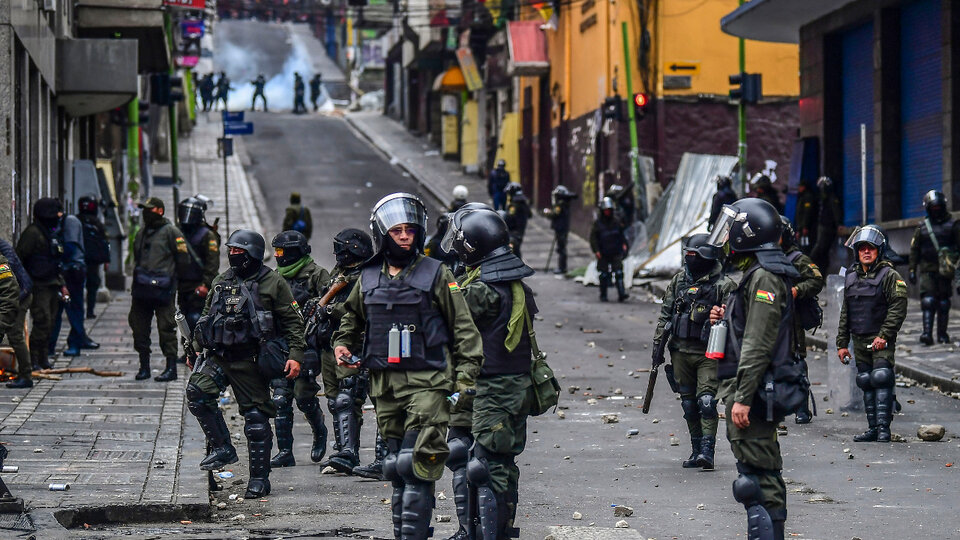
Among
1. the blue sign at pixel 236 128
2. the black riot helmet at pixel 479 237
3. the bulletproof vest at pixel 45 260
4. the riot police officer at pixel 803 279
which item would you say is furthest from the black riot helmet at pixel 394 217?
the blue sign at pixel 236 128

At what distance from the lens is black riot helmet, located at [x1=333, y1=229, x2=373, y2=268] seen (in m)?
11.1

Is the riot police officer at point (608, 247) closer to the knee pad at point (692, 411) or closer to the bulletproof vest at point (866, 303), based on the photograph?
the bulletproof vest at point (866, 303)

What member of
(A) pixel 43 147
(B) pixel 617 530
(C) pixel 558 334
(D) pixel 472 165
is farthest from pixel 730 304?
(D) pixel 472 165

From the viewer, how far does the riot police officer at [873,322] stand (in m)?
12.2

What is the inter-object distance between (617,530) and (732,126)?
26.5 meters

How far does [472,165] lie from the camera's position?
165ft

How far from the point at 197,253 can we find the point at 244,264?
6316mm

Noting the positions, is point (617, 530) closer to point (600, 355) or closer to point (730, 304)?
point (730, 304)

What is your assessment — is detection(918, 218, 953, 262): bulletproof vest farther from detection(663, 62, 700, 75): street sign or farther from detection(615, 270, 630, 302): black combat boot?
detection(663, 62, 700, 75): street sign

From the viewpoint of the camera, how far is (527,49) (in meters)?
41.9

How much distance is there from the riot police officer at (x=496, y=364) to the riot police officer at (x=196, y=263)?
26.4 feet

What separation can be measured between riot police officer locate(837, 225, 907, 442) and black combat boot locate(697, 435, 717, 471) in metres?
1.73

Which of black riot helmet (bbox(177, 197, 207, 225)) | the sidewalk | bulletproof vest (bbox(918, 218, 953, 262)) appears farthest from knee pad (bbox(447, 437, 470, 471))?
the sidewalk

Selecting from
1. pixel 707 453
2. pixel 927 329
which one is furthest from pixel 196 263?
pixel 927 329
